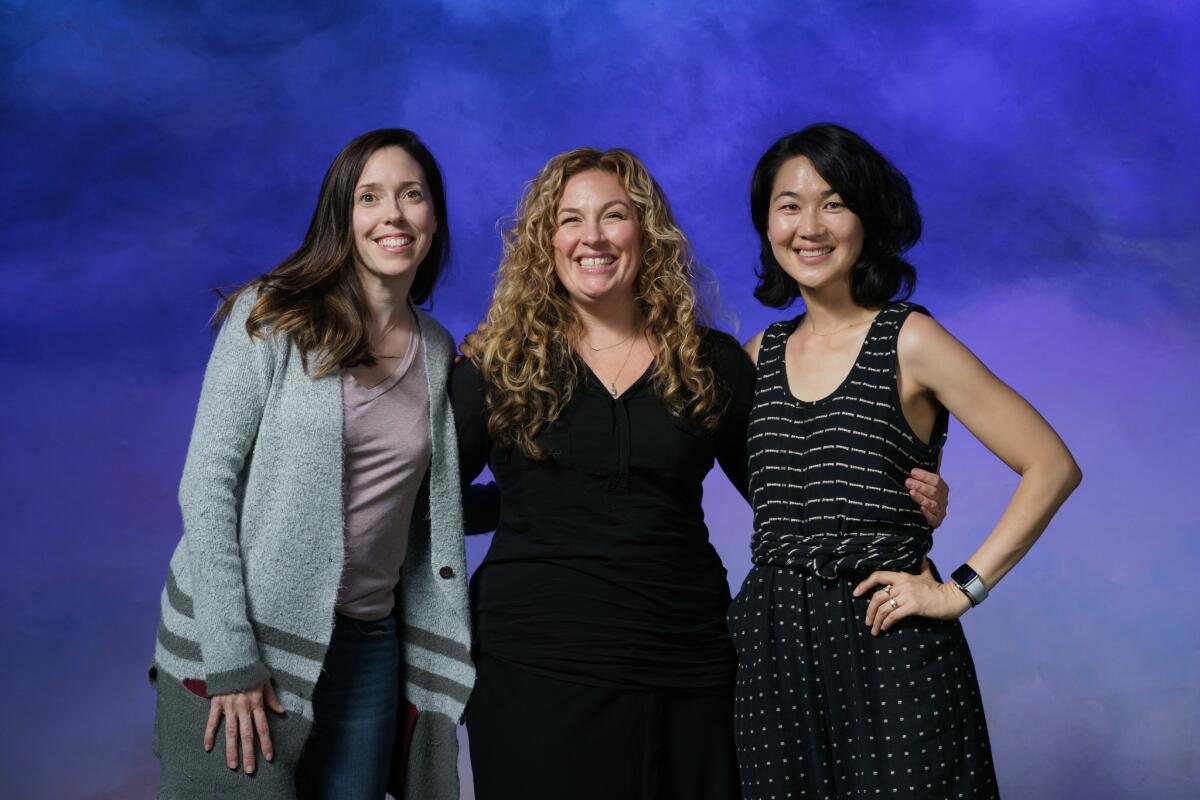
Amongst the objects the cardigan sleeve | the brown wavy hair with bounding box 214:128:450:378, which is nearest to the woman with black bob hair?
the brown wavy hair with bounding box 214:128:450:378

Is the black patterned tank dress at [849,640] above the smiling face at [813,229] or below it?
below

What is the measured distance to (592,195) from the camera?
248 centimetres

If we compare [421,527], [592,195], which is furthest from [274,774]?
[592,195]

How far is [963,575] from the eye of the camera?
88.7 inches

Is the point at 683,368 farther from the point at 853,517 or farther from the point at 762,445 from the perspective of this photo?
the point at 853,517

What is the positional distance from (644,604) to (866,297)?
0.68m

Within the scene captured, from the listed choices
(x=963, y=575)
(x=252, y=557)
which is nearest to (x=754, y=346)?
(x=963, y=575)

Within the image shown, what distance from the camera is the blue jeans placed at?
2.37 metres

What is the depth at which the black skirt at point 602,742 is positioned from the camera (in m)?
2.25

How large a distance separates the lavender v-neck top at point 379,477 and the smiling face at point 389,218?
191mm

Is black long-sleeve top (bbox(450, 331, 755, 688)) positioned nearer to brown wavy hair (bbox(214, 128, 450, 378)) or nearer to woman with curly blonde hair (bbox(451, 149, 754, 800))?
woman with curly blonde hair (bbox(451, 149, 754, 800))

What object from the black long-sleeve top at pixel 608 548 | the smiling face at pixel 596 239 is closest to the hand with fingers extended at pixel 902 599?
the black long-sleeve top at pixel 608 548

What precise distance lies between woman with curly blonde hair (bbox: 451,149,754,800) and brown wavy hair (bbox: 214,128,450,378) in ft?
0.82

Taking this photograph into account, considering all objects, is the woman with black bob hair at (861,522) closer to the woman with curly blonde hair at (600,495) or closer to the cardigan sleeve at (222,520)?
the woman with curly blonde hair at (600,495)
